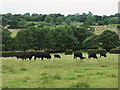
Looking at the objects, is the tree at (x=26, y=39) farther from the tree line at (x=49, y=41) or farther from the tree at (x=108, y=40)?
the tree at (x=108, y=40)

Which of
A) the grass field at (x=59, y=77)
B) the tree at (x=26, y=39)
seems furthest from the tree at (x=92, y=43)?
the grass field at (x=59, y=77)

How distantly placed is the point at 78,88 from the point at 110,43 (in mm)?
87724

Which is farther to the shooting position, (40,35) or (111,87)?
(40,35)

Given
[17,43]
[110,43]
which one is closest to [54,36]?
[17,43]

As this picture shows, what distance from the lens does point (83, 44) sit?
106 meters

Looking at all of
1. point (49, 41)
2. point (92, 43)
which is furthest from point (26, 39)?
point (92, 43)

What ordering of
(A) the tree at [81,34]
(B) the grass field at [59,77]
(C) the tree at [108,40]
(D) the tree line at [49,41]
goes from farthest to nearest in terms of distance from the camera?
(A) the tree at [81,34] → (C) the tree at [108,40] → (D) the tree line at [49,41] → (B) the grass field at [59,77]

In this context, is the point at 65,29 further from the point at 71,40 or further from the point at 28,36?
the point at 28,36

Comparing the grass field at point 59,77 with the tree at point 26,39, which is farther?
the tree at point 26,39

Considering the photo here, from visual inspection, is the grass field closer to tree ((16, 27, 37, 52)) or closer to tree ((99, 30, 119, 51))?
tree ((16, 27, 37, 52))

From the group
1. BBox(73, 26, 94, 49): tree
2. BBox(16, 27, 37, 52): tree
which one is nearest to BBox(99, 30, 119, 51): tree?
BBox(73, 26, 94, 49): tree

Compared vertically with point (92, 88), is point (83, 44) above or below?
below

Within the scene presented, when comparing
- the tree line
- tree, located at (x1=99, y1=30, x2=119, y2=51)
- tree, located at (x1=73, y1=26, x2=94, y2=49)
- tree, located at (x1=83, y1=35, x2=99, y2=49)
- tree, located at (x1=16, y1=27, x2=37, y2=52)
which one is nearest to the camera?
the tree line

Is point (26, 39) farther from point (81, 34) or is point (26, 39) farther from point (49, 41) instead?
point (81, 34)
